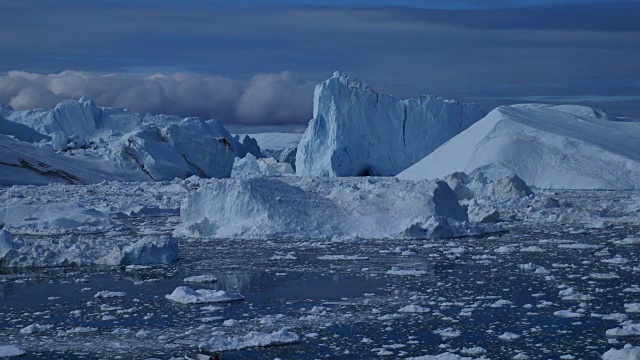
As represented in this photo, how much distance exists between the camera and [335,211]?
1150 centimetres

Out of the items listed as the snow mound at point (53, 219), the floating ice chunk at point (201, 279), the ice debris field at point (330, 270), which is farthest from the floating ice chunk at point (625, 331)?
the snow mound at point (53, 219)

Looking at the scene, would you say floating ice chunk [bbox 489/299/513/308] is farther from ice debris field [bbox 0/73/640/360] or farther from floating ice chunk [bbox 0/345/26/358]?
floating ice chunk [bbox 0/345/26/358]

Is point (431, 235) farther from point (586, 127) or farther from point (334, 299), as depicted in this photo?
point (586, 127)

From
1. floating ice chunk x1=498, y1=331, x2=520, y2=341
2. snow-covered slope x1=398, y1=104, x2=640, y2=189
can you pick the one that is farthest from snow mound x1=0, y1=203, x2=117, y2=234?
snow-covered slope x1=398, y1=104, x2=640, y2=189

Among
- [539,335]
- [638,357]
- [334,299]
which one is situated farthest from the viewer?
[334,299]

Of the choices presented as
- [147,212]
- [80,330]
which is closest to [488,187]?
[147,212]

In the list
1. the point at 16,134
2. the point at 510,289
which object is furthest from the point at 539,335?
the point at 16,134

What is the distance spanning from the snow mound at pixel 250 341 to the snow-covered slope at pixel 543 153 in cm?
1854

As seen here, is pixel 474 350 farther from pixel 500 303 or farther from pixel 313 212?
pixel 313 212

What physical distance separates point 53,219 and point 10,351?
8201mm

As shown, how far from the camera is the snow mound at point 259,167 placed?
37.8 m

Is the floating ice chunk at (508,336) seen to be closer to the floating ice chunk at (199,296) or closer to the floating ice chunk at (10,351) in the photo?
the floating ice chunk at (199,296)

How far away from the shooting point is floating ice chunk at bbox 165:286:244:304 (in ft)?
21.5

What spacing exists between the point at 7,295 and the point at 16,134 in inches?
1118
